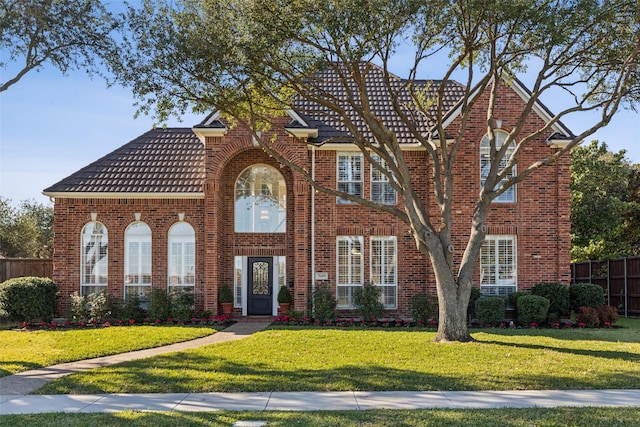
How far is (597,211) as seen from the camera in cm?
2745

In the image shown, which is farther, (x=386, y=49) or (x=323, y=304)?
(x=323, y=304)

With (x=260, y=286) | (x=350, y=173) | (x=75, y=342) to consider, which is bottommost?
(x=75, y=342)

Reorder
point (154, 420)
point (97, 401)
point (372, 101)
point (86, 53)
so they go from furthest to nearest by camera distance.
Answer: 1. point (372, 101)
2. point (86, 53)
3. point (97, 401)
4. point (154, 420)

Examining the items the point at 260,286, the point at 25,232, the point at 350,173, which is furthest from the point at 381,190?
the point at 25,232

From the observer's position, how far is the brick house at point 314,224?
65.9ft

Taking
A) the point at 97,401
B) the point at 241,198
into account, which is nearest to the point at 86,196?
the point at 241,198

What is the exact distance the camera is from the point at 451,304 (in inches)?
563

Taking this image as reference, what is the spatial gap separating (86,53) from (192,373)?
26.5 ft

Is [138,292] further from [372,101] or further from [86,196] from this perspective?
[372,101]

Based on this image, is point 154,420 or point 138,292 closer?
point 154,420

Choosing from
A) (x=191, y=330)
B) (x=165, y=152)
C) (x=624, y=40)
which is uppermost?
(x=624, y=40)

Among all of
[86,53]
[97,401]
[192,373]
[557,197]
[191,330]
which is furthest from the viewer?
[557,197]

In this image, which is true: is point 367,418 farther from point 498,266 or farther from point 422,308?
point 498,266

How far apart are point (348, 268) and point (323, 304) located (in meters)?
1.75
